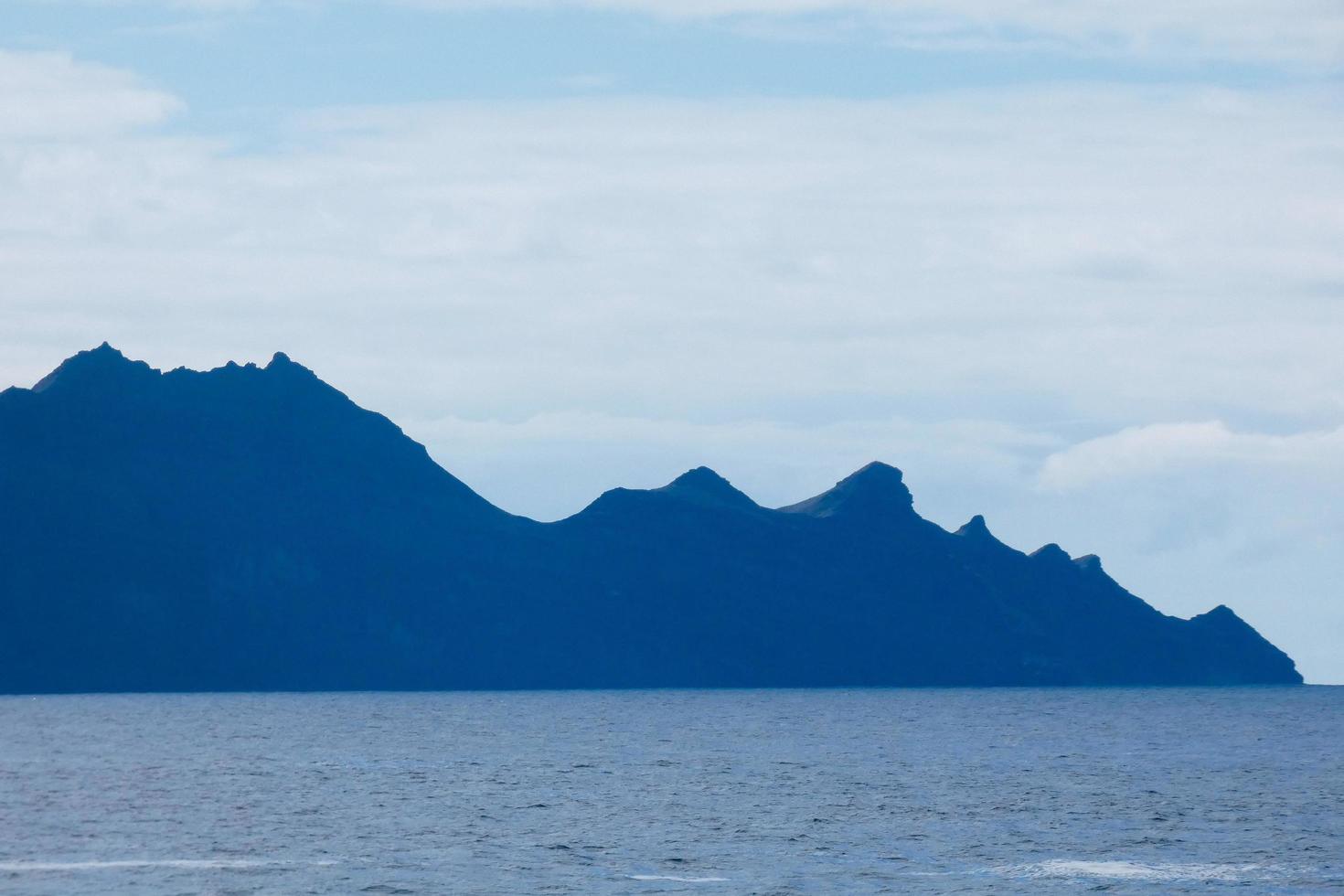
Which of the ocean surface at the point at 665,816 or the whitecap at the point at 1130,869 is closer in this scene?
the ocean surface at the point at 665,816

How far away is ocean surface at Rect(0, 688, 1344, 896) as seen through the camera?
6162 centimetres

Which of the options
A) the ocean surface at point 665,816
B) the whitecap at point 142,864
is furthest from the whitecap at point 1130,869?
the whitecap at point 142,864

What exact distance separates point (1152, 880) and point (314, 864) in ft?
93.1

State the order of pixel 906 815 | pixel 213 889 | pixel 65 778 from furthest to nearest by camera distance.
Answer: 1. pixel 65 778
2. pixel 906 815
3. pixel 213 889

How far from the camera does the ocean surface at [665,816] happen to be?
6162 centimetres

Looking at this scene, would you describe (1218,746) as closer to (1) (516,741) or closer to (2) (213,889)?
(1) (516,741)

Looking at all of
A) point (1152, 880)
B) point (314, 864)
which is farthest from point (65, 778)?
point (1152, 880)

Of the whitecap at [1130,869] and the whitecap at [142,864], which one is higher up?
the whitecap at [1130,869]

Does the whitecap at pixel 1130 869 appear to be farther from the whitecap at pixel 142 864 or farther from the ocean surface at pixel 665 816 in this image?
the whitecap at pixel 142 864


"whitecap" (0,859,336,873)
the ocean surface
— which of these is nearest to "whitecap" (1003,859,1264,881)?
the ocean surface

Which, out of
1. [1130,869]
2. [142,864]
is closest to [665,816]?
[1130,869]

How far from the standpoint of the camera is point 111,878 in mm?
59938

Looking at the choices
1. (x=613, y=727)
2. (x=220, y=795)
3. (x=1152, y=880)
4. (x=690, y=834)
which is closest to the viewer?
(x=1152, y=880)

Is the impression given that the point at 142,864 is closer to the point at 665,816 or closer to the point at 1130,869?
the point at 665,816
